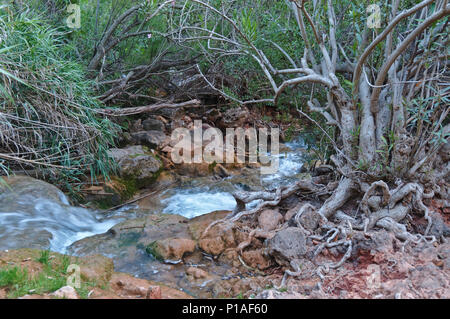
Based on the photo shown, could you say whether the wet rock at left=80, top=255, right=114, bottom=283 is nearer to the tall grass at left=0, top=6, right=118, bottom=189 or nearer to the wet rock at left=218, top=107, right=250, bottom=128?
the tall grass at left=0, top=6, right=118, bottom=189

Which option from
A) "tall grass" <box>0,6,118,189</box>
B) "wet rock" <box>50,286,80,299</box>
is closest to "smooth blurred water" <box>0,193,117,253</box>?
"tall grass" <box>0,6,118,189</box>

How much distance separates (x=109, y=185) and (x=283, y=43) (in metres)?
3.48

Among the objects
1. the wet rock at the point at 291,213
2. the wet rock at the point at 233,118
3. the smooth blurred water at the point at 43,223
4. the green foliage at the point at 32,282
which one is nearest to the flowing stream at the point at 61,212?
the smooth blurred water at the point at 43,223

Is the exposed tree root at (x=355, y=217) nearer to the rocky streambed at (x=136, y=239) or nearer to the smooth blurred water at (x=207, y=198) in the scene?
the rocky streambed at (x=136, y=239)

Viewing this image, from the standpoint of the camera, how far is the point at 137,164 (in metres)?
6.40

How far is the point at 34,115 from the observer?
16.7 ft

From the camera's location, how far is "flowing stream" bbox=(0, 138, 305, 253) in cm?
399

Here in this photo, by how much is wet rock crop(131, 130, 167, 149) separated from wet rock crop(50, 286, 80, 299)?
16.4ft

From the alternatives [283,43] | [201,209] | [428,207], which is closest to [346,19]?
[283,43]

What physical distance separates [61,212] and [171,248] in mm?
1806

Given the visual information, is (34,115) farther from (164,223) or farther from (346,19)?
(346,19)

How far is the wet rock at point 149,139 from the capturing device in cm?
742

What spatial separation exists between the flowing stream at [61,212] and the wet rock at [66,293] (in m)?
1.47
